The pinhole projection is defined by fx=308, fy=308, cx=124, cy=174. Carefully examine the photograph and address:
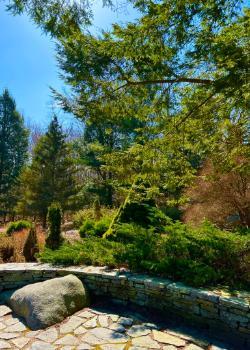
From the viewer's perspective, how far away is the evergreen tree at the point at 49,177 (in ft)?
52.1

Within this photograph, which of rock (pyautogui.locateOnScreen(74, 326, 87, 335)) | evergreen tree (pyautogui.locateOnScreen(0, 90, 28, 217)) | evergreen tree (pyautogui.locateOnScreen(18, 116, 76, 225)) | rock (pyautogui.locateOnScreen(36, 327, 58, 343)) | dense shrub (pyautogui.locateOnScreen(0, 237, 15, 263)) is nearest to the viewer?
rock (pyautogui.locateOnScreen(36, 327, 58, 343))

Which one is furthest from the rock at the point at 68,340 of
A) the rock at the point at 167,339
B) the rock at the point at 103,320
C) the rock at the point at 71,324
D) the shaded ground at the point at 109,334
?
the rock at the point at 167,339

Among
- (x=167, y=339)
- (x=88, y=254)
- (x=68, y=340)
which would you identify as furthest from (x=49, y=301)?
(x=167, y=339)

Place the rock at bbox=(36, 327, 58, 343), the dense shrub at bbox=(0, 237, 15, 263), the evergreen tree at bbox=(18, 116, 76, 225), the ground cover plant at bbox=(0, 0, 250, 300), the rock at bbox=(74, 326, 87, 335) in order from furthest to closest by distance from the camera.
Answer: the evergreen tree at bbox=(18, 116, 76, 225) < the dense shrub at bbox=(0, 237, 15, 263) < the ground cover plant at bbox=(0, 0, 250, 300) < the rock at bbox=(74, 326, 87, 335) < the rock at bbox=(36, 327, 58, 343)

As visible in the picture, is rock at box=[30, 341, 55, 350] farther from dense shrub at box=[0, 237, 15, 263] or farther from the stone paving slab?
dense shrub at box=[0, 237, 15, 263]

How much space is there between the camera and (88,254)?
4.80 metres

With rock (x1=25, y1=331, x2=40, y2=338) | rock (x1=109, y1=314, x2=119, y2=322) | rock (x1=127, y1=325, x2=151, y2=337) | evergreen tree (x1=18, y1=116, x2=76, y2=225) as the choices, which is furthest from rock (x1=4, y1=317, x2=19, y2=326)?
evergreen tree (x1=18, y1=116, x2=76, y2=225)

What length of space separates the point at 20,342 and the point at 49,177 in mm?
13469

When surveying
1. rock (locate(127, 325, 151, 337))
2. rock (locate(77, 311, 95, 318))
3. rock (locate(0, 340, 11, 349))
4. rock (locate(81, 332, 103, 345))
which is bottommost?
rock (locate(0, 340, 11, 349))

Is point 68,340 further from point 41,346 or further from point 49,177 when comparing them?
point 49,177

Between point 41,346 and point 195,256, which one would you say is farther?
point 195,256

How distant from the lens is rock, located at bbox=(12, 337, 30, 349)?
3.06 m

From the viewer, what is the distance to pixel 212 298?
3262 mm

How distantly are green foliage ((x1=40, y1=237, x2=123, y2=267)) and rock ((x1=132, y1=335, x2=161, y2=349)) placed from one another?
1.45 meters
